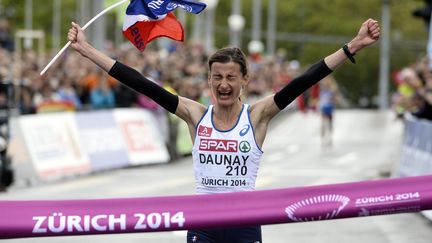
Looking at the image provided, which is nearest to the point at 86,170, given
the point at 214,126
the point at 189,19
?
the point at 214,126

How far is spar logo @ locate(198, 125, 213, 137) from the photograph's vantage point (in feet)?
23.6

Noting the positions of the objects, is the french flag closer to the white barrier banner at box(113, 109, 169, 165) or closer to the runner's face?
the runner's face

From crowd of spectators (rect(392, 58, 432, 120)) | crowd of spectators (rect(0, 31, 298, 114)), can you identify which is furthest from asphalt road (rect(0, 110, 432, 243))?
crowd of spectators (rect(0, 31, 298, 114))

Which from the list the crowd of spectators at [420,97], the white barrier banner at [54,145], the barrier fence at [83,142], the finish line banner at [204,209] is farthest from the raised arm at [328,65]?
the white barrier banner at [54,145]

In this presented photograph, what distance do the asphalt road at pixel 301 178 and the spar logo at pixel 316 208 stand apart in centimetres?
668

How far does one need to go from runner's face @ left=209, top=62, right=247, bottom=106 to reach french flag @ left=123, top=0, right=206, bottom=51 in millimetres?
1007

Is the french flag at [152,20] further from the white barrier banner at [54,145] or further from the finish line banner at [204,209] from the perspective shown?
the white barrier banner at [54,145]

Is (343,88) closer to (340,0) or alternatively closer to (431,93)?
(340,0)

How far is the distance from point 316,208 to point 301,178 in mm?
16314

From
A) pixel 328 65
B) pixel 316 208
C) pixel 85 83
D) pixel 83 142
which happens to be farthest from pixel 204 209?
pixel 85 83

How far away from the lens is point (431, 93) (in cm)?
1952

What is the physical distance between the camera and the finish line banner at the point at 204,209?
6.84 metres

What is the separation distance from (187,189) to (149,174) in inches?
167

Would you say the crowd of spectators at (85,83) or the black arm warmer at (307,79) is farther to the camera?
the crowd of spectators at (85,83)
